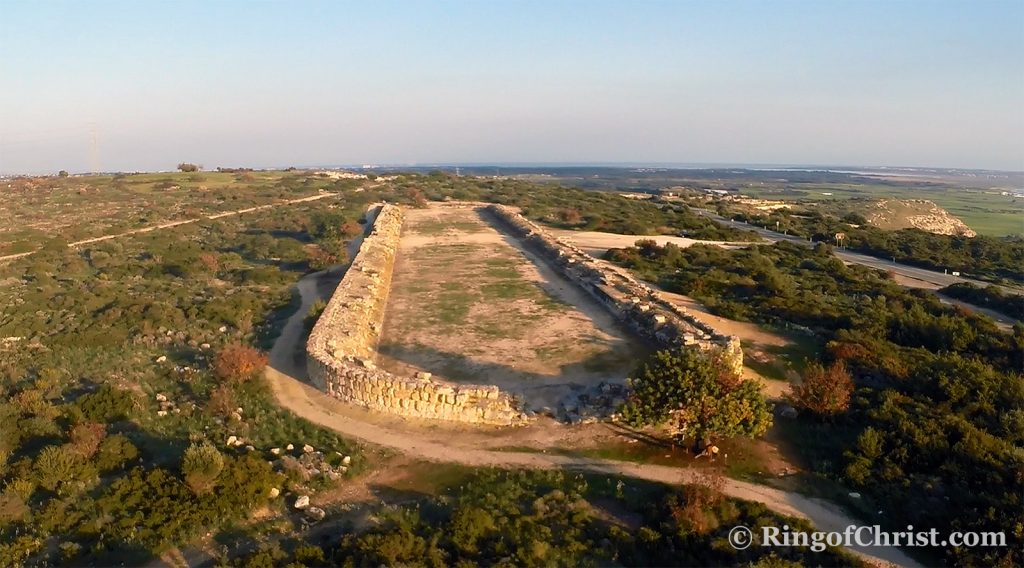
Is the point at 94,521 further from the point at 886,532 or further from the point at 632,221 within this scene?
the point at 632,221

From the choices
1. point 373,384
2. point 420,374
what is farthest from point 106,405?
point 420,374

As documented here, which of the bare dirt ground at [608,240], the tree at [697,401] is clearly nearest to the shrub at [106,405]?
the tree at [697,401]

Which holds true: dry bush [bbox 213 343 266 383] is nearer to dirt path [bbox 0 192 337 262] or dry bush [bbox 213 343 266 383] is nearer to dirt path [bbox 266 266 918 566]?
dirt path [bbox 266 266 918 566]

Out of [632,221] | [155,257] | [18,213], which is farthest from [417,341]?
[18,213]

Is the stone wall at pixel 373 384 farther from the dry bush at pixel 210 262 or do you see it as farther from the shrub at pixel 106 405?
the dry bush at pixel 210 262

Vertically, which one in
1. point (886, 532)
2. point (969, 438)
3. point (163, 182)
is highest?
point (163, 182)

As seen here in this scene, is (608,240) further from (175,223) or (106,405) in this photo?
(175,223)
